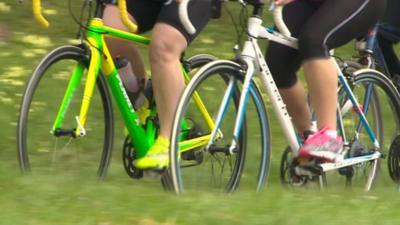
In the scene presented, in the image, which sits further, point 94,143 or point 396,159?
point 396,159

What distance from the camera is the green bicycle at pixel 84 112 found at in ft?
16.3

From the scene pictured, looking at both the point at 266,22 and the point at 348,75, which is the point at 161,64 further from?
the point at 266,22

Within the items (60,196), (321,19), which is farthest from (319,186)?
(60,196)

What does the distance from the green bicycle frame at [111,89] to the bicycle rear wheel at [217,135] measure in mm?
35

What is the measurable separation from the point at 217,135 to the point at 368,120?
1410mm

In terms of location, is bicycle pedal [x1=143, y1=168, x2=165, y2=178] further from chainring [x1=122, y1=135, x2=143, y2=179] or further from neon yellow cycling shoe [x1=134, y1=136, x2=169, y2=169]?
chainring [x1=122, y1=135, x2=143, y2=179]

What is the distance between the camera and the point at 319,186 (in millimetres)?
5738

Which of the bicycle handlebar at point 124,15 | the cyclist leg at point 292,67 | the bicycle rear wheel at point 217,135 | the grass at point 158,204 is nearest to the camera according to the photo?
the grass at point 158,204

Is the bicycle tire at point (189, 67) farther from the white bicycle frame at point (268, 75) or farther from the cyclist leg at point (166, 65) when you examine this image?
the white bicycle frame at point (268, 75)

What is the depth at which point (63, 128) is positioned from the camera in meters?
5.02

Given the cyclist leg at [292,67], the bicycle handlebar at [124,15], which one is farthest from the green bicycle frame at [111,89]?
the cyclist leg at [292,67]

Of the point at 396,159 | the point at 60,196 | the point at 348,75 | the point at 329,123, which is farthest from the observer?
the point at 396,159

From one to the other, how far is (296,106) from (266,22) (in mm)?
4476

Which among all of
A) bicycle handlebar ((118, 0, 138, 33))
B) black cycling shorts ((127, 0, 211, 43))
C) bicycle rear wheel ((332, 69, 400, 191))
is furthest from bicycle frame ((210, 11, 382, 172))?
bicycle handlebar ((118, 0, 138, 33))
